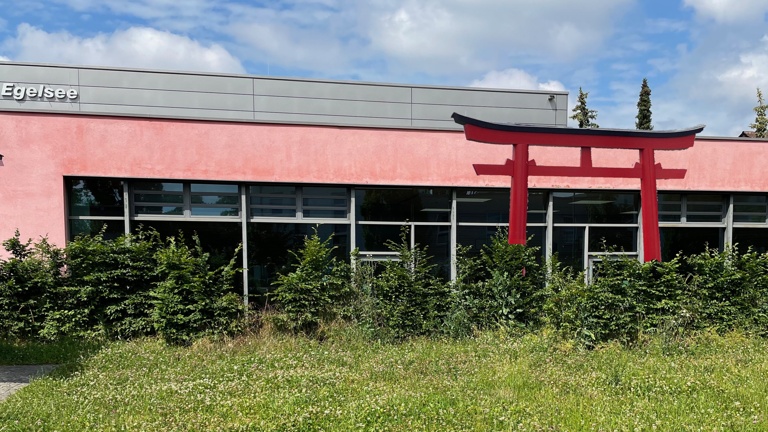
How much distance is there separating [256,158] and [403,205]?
3.26 m

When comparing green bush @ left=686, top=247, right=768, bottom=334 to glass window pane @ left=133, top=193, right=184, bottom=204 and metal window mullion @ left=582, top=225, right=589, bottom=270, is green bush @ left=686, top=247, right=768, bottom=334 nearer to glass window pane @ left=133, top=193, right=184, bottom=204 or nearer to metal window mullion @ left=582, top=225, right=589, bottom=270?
metal window mullion @ left=582, top=225, right=589, bottom=270

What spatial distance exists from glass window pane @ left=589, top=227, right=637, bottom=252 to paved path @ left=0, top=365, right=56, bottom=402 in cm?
1064

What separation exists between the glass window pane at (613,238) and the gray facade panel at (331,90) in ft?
21.6

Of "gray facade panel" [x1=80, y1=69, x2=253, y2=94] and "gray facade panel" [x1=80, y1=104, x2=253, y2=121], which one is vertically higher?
"gray facade panel" [x1=80, y1=69, x2=253, y2=94]

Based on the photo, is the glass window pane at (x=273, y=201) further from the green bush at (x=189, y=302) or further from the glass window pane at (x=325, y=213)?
the green bush at (x=189, y=302)

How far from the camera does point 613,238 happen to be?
1051 cm

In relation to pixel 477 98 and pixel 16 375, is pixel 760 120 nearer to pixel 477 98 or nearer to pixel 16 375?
pixel 477 98

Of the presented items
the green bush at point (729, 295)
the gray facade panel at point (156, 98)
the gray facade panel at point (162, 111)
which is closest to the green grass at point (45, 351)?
the gray facade panel at point (162, 111)

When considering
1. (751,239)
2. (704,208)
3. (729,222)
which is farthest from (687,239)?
(751,239)

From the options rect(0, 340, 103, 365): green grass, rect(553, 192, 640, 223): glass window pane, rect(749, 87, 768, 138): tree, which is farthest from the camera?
rect(749, 87, 768, 138): tree

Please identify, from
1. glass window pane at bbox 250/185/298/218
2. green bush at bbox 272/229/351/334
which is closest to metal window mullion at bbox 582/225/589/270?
green bush at bbox 272/229/351/334

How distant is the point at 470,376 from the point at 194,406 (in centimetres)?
325

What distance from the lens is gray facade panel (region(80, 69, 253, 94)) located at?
42.4ft

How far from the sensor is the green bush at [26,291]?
724 centimetres
